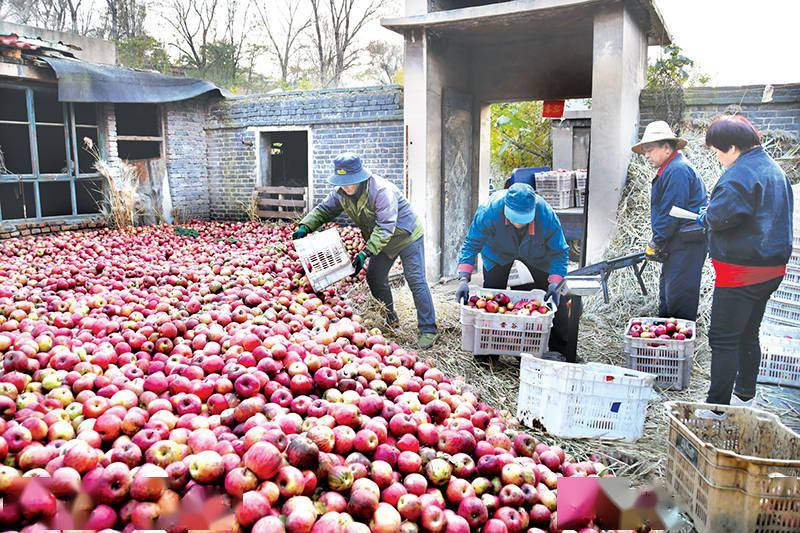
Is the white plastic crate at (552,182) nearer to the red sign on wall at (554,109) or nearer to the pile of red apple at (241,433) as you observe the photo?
the red sign on wall at (554,109)

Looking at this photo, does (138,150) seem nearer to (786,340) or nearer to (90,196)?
(90,196)

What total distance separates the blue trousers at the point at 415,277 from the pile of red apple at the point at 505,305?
33.7 inches

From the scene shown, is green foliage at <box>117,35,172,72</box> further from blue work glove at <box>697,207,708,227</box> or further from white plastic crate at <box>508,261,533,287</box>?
blue work glove at <box>697,207,708,227</box>

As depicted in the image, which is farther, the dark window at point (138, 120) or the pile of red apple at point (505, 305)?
the dark window at point (138, 120)

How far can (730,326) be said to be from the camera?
12.4 ft

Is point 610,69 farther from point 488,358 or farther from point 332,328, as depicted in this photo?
point 332,328

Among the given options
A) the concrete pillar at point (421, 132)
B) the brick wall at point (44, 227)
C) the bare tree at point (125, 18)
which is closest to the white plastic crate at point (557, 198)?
the concrete pillar at point (421, 132)

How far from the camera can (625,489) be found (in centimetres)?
190

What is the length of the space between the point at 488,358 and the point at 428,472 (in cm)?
306

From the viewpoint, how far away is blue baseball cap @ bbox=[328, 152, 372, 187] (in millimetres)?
5262

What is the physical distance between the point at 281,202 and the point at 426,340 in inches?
259

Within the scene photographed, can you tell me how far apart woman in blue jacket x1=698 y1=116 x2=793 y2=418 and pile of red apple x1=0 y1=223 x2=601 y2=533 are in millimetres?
1540

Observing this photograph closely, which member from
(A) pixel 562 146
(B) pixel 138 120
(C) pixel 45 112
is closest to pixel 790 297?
(B) pixel 138 120

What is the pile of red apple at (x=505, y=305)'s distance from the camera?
4688mm
